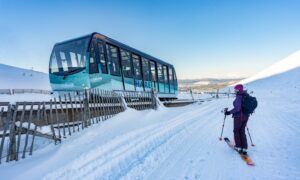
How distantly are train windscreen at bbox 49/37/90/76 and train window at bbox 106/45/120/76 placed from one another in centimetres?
136

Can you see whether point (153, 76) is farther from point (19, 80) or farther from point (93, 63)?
point (19, 80)

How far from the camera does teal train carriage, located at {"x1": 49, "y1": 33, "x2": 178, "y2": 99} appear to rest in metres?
9.18

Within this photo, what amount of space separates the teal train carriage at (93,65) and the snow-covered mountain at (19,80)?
4341 centimetres

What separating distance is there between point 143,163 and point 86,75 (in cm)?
628

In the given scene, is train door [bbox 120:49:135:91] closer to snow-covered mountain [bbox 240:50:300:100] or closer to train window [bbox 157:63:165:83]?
train window [bbox 157:63:165:83]

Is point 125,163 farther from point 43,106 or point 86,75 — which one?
point 86,75

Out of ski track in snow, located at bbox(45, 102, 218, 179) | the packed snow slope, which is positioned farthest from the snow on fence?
ski track in snow, located at bbox(45, 102, 218, 179)

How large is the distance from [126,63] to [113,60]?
1.18 m

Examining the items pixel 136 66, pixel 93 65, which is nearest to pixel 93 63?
pixel 93 65

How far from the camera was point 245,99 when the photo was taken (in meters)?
4.75

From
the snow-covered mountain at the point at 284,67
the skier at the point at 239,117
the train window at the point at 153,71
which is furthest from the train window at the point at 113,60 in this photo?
the snow-covered mountain at the point at 284,67

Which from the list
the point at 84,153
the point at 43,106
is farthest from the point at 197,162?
the point at 43,106

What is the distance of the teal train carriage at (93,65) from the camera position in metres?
9.18

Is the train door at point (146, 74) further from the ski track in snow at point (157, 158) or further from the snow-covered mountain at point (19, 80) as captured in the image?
the snow-covered mountain at point (19, 80)
